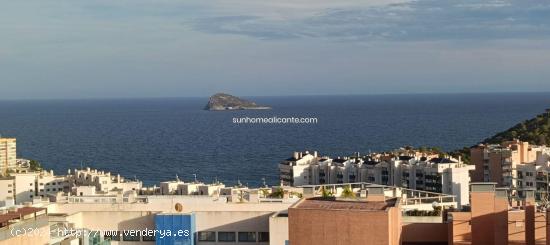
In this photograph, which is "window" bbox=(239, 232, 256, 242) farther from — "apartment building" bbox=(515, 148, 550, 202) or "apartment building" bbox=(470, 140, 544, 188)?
"apartment building" bbox=(470, 140, 544, 188)

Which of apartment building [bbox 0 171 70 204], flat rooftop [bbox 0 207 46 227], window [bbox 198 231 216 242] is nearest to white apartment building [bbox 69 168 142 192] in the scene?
apartment building [bbox 0 171 70 204]

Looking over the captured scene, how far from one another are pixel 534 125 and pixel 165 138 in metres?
58.4

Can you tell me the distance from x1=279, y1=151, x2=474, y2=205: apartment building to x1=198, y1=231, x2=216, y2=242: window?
2613 cm

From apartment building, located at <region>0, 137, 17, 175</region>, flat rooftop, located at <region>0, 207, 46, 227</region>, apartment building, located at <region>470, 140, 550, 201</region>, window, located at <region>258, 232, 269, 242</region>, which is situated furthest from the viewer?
apartment building, located at <region>0, 137, 17, 175</region>

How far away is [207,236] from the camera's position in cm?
1652

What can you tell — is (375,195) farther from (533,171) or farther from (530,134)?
(530,134)

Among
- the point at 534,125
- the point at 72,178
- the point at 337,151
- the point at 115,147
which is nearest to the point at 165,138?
the point at 115,147

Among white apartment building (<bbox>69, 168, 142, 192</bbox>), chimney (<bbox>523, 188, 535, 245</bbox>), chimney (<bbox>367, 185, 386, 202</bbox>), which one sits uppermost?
chimney (<bbox>367, 185, 386, 202</bbox>)

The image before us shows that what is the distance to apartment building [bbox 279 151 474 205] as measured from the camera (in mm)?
42594

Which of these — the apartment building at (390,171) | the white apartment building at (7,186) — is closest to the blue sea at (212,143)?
the apartment building at (390,171)

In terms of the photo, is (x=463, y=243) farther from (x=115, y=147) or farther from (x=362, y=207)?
(x=115, y=147)

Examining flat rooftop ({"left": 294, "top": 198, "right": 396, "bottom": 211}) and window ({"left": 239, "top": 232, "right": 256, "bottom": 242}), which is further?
window ({"left": 239, "top": 232, "right": 256, "bottom": 242})

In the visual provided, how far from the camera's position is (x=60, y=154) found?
99.5m

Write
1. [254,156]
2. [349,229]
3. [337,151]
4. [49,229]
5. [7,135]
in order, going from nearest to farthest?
[349,229] < [49,229] < [254,156] < [337,151] < [7,135]
